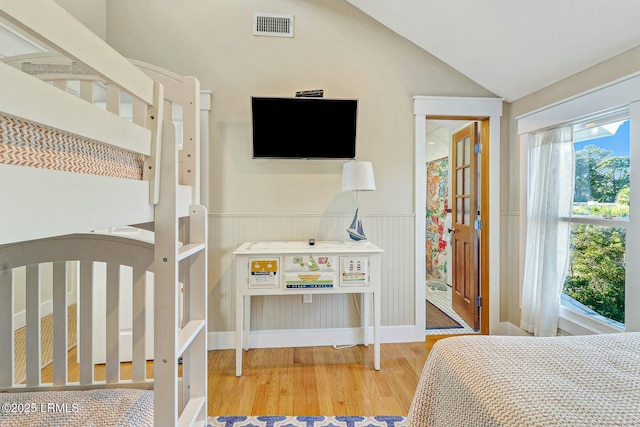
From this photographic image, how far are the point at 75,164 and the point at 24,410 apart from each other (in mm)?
1001

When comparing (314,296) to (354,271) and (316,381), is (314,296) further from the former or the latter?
(316,381)

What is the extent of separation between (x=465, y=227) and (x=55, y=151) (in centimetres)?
327

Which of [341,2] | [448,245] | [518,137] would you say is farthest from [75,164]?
[448,245]

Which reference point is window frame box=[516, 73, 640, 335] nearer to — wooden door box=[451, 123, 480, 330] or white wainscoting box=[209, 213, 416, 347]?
wooden door box=[451, 123, 480, 330]

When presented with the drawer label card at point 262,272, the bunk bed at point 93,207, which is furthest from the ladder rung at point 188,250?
the drawer label card at point 262,272

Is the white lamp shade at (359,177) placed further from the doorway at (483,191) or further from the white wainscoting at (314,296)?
the doorway at (483,191)

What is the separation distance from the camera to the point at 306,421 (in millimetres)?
1641

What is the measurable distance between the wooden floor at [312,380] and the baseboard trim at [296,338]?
Answer: 0.17 ft

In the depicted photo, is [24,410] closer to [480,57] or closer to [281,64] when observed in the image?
[281,64]

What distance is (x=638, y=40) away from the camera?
1.70m

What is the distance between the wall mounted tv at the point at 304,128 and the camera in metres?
2.44

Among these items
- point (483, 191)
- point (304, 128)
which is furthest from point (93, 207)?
point (483, 191)

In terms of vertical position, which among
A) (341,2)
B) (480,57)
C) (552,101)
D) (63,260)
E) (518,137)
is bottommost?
(63,260)

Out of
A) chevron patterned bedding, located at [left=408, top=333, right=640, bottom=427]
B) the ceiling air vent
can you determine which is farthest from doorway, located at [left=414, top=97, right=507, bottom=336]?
chevron patterned bedding, located at [left=408, top=333, right=640, bottom=427]
